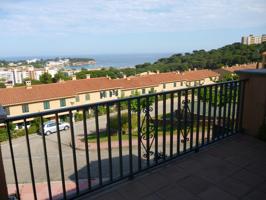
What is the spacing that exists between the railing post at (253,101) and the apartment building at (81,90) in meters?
17.2

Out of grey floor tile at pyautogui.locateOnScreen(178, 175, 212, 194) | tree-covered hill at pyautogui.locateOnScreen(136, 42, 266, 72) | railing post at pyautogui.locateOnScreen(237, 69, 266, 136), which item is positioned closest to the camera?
grey floor tile at pyautogui.locateOnScreen(178, 175, 212, 194)

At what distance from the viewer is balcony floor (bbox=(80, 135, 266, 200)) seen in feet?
7.22

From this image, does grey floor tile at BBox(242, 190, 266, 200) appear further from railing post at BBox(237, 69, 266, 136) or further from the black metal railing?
railing post at BBox(237, 69, 266, 136)

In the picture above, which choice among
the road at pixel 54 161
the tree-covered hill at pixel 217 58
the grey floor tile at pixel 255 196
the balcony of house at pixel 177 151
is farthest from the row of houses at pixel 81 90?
the grey floor tile at pixel 255 196

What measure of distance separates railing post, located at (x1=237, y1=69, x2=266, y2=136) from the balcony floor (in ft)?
1.73

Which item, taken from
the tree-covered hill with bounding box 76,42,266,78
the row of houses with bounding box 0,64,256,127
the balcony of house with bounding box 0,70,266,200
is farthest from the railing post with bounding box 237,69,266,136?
the tree-covered hill with bounding box 76,42,266,78

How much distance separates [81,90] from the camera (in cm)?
2894

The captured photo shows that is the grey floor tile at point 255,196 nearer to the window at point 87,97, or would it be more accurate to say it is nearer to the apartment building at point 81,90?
the apartment building at point 81,90

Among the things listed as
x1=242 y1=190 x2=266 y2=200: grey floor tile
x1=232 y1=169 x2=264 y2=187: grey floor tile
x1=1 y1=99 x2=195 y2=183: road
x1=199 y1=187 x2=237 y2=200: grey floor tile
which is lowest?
x1=1 y1=99 x2=195 y2=183: road

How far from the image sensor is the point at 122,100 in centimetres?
222

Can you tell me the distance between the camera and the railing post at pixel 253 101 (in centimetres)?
345

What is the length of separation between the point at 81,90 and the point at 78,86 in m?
0.97

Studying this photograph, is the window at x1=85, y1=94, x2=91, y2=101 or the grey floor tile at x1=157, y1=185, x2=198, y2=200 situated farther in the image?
the window at x1=85, y1=94, x2=91, y2=101

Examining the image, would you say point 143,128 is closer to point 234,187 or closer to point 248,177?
point 234,187
